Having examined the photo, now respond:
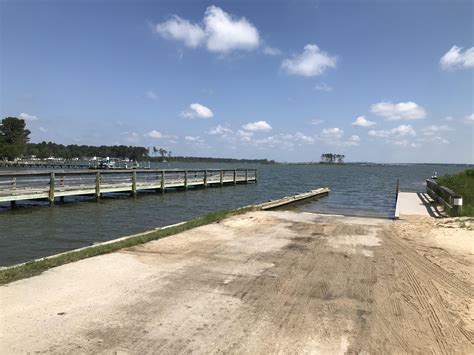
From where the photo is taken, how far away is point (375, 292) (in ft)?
21.2

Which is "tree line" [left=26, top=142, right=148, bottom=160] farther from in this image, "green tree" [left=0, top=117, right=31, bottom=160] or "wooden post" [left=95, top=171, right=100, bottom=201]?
"wooden post" [left=95, top=171, right=100, bottom=201]

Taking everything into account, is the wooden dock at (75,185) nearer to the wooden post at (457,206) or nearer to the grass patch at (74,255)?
the grass patch at (74,255)

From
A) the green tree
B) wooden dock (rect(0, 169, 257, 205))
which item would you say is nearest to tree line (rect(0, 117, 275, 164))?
the green tree

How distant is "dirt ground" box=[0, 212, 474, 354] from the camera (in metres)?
Answer: 4.52

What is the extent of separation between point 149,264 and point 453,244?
810 centimetres

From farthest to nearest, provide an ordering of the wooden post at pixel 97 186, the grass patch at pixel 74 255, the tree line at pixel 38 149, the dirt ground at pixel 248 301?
the tree line at pixel 38 149 → the wooden post at pixel 97 186 → the grass patch at pixel 74 255 → the dirt ground at pixel 248 301

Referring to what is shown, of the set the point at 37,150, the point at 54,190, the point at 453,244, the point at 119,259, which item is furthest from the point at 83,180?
the point at 37,150

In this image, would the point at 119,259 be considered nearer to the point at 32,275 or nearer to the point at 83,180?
the point at 32,275

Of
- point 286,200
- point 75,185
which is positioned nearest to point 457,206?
point 286,200

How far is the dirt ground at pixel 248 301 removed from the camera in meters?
4.52

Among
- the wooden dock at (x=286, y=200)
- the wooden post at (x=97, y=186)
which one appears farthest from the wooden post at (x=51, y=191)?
the wooden dock at (x=286, y=200)

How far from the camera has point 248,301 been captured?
5.85m

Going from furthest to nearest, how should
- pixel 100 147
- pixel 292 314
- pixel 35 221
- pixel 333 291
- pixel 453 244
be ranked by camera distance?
1. pixel 100 147
2. pixel 35 221
3. pixel 453 244
4. pixel 333 291
5. pixel 292 314

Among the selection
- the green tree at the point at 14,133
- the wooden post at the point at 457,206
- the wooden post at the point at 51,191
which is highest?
the green tree at the point at 14,133
